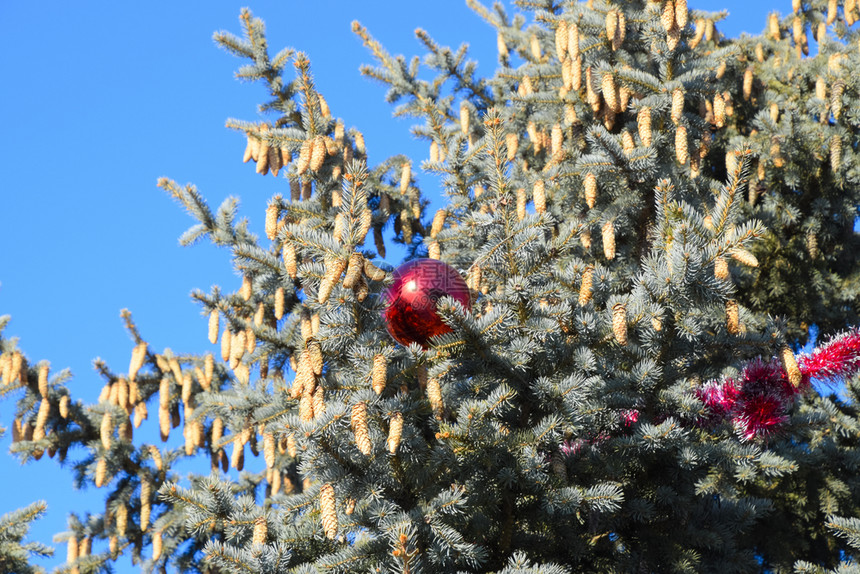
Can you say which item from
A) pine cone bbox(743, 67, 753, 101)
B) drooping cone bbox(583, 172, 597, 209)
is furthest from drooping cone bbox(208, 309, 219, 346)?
pine cone bbox(743, 67, 753, 101)

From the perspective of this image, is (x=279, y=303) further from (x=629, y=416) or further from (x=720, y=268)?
(x=720, y=268)

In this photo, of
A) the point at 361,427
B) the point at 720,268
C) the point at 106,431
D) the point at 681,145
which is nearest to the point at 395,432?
the point at 361,427

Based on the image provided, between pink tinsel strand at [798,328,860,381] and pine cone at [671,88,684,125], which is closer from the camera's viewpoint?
pink tinsel strand at [798,328,860,381]

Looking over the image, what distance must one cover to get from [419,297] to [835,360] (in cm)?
188

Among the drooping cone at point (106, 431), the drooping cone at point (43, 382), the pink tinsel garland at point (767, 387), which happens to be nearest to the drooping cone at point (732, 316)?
the pink tinsel garland at point (767, 387)

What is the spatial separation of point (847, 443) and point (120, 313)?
5.01 meters

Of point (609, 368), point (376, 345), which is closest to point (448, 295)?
point (376, 345)

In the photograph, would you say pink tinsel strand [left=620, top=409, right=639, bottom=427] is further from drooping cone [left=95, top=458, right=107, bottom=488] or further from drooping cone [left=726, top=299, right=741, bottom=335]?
drooping cone [left=95, top=458, right=107, bottom=488]

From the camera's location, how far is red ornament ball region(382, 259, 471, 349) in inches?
147

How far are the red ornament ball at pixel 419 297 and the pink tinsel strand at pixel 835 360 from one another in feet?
5.14

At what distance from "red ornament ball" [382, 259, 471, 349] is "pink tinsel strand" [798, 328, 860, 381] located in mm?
1566

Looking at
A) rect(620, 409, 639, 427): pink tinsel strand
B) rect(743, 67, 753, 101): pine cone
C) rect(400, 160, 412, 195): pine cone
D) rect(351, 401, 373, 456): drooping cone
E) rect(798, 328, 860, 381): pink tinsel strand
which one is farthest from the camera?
rect(743, 67, 753, 101): pine cone

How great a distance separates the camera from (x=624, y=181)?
17.7 feet

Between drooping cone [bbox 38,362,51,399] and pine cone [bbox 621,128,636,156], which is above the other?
pine cone [bbox 621,128,636,156]
